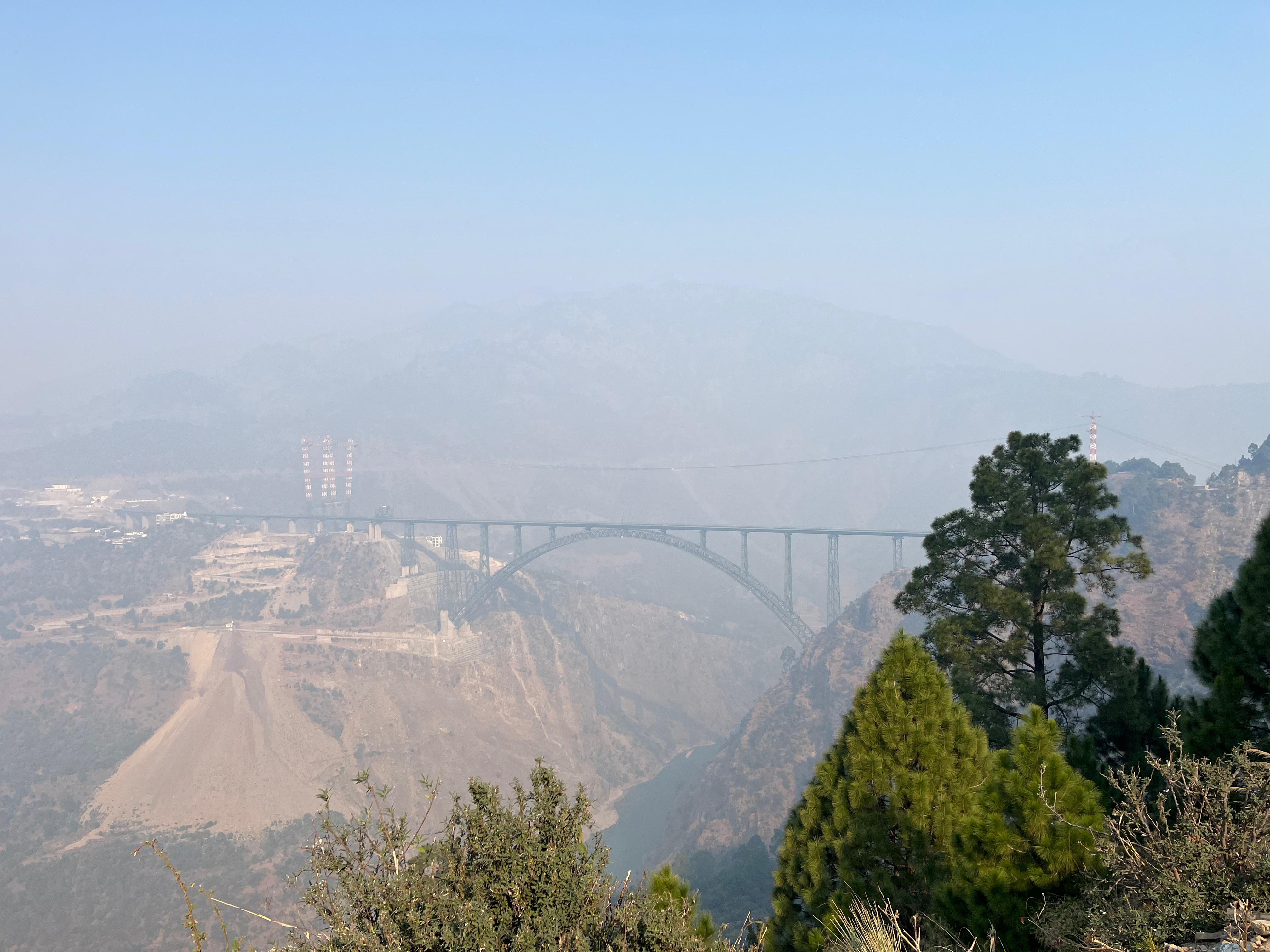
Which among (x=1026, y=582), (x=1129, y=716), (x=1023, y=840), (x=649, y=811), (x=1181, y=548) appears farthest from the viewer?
(x=649, y=811)

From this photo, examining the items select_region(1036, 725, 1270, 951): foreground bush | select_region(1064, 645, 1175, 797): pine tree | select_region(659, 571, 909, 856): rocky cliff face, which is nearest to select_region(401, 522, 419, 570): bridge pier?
select_region(659, 571, 909, 856): rocky cliff face

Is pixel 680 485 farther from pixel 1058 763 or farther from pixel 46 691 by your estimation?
pixel 1058 763

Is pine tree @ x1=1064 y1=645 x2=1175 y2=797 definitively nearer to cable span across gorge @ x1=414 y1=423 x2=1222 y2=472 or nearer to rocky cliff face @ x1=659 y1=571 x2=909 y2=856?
rocky cliff face @ x1=659 y1=571 x2=909 y2=856

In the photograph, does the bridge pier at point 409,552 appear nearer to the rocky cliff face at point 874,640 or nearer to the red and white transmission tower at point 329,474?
the rocky cliff face at point 874,640

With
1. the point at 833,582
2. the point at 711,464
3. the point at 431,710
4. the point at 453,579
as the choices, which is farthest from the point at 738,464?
the point at 833,582

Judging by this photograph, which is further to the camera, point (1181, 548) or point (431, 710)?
point (431, 710)

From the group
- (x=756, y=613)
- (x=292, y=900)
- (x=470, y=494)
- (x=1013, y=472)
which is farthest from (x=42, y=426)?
(x=1013, y=472)

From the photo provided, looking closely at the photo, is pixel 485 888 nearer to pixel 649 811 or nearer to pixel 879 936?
pixel 879 936
